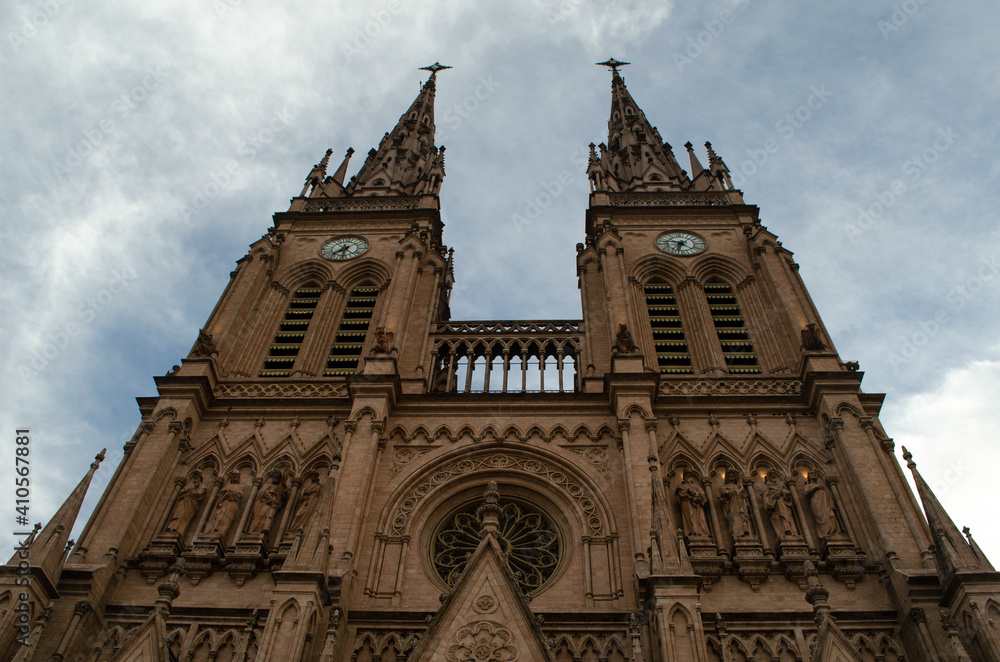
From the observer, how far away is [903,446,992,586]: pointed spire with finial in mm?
13680

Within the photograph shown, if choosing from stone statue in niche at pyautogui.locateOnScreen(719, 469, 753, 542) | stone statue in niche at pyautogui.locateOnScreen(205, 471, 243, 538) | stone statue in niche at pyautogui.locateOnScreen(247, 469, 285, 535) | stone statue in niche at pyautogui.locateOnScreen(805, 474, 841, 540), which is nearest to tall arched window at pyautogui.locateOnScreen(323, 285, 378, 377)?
stone statue in niche at pyautogui.locateOnScreen(247, 469, 285, 535)

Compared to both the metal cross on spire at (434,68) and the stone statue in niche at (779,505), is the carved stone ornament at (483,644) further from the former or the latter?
the metal cross on spire at (434,68)

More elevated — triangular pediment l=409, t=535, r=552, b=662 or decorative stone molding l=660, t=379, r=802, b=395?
decorative stone molding l=660, t=379, r=802, b=395

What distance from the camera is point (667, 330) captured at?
23062mm

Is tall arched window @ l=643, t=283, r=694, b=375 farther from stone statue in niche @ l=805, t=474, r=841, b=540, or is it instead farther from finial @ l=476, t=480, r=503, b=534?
finial @ l=476, t=480, r=503, b=534

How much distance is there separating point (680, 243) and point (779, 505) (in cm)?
1143

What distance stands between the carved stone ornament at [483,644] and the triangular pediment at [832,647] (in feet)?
15.2

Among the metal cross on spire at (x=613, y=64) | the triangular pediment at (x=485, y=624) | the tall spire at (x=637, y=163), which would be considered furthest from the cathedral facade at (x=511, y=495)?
the metal cross on spire at (x=613, y=64)

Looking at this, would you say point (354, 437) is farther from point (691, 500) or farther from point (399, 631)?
point (691, 500)

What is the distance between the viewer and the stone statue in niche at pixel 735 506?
16.2m

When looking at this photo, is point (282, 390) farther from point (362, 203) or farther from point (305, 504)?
point (362, 203)

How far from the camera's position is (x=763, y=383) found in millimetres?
20125

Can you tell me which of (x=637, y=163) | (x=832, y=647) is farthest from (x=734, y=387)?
(x=637, y=163)

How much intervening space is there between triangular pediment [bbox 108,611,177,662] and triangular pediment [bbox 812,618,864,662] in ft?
33.5
